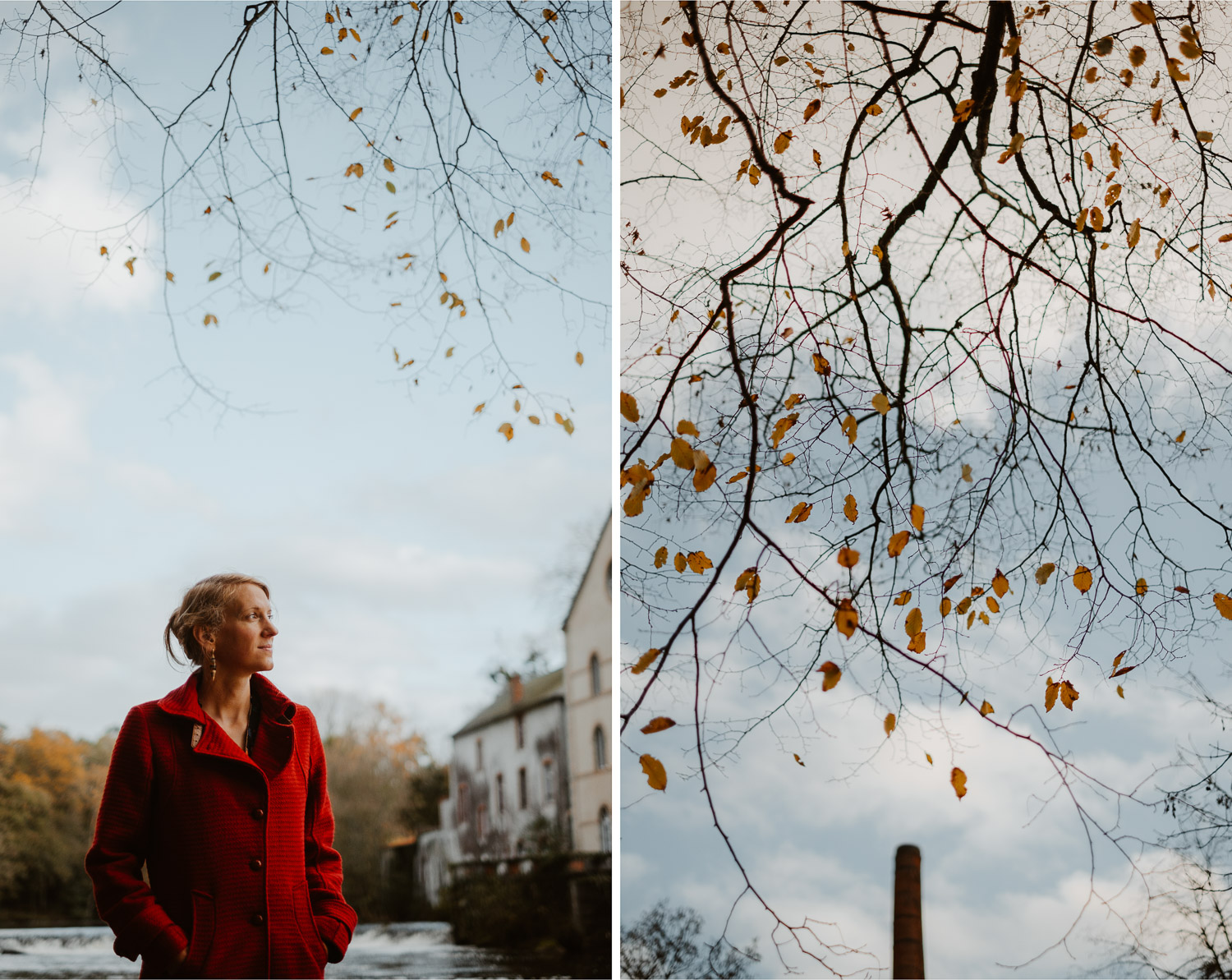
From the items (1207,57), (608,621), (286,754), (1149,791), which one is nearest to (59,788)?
(286,754)

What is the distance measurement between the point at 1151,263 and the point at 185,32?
2409 mm

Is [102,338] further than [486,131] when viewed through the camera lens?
No

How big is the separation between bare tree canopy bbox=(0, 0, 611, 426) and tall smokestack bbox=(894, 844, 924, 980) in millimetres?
1308

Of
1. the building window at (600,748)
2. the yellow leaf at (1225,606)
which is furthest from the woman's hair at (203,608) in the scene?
the yellow leaf at (1225,606)

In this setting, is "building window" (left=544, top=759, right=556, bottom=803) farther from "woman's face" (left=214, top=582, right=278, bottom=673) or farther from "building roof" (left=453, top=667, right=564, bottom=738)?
"woman's face" (left=214, top=582, right=278, bottom=673)

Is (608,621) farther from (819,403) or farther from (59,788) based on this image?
(59,788)

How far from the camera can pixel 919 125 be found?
8.78 feet

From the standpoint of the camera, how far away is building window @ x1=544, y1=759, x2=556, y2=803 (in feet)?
8.61

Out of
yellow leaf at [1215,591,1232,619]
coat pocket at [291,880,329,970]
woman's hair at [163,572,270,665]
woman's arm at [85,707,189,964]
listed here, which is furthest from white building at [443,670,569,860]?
yellow leaf at [1215,591,1232,619]

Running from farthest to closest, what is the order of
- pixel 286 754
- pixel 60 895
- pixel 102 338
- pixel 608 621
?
1. pixel 608 621
2. pixel 102 338
3. pixel 60 895
4. pixel 286 754

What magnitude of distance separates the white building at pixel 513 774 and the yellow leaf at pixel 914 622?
2.77 ft

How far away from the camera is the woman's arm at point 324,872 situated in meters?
2.10

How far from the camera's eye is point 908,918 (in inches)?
90.6

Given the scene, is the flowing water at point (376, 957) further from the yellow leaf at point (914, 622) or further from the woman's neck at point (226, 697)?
the yellow leaf at point (914, 622)
